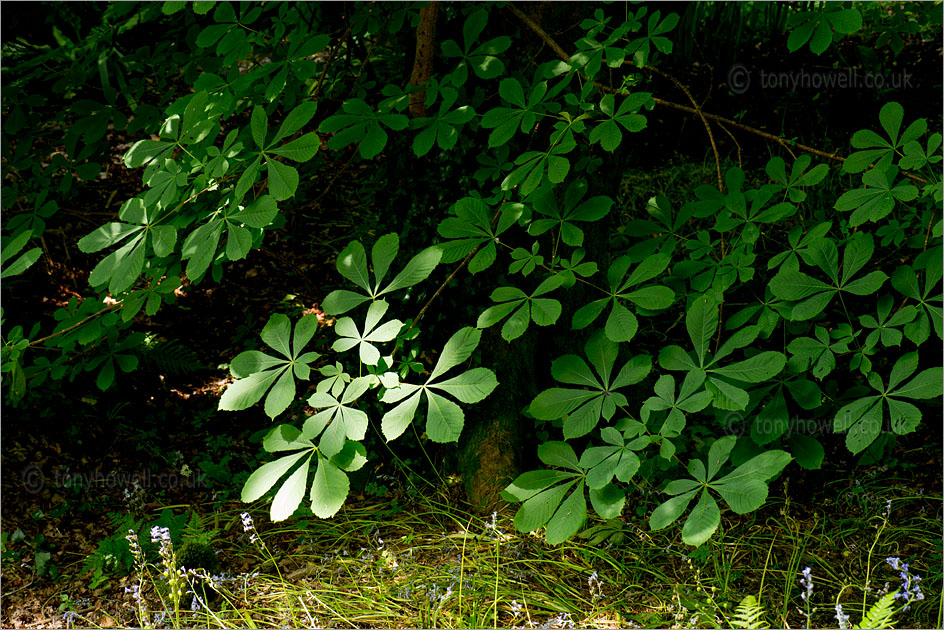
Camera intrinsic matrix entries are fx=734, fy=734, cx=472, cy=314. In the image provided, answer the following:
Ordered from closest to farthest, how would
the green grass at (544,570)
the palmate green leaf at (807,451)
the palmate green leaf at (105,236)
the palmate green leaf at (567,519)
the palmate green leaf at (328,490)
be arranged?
1. the palmate green leaf at (328,490)
2. the palmate green leaf at (567,519)
3. the palmate green leaf at (105,236)
4. the palmate green leaf at (807,451)
5. the green grass at (544,570)

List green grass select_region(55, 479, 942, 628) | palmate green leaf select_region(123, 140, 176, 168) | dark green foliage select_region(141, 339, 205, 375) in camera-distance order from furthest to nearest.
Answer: dark green foliage select_region(141, 339, 205, 375), green grass select_region(55, 479, 942, 628), palmate green leaf select_region(123, 140, 176, 168)

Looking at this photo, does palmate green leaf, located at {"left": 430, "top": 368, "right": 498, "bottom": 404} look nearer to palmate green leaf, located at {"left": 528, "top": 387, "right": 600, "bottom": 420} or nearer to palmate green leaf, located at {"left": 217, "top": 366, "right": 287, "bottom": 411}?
palmate green leaf, located at {"left": 528, "top": 387, "right": 600, "bottom": 420}

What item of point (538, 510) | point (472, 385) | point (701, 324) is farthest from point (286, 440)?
point (701, 324)

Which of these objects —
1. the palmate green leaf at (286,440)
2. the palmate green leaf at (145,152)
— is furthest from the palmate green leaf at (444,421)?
the palmate green leaf at (145,152)

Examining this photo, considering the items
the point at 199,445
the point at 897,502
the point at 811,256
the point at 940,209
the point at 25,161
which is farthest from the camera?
the point at 199,445

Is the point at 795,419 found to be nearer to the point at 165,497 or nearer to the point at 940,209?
the point at 940,209

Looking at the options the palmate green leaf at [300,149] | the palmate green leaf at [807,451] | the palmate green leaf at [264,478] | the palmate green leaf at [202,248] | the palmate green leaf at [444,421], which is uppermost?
the palmate green leaf at [300,149]

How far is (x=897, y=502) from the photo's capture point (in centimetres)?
259

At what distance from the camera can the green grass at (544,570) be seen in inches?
82.9

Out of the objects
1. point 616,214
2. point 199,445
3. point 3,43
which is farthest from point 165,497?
point 616,214

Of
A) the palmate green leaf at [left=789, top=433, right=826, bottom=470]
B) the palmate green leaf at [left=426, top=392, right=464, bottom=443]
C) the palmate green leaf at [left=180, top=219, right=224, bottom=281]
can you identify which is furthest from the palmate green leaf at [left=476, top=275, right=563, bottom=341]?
the palmate green leaf at [left=789, top=433, right=826, bottom=470]

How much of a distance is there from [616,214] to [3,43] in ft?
9.23

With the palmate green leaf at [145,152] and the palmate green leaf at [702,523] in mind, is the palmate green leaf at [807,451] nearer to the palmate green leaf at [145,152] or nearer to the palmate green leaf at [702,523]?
the palmate green leaf at [702,523]

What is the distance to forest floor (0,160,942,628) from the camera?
2.14 metres
